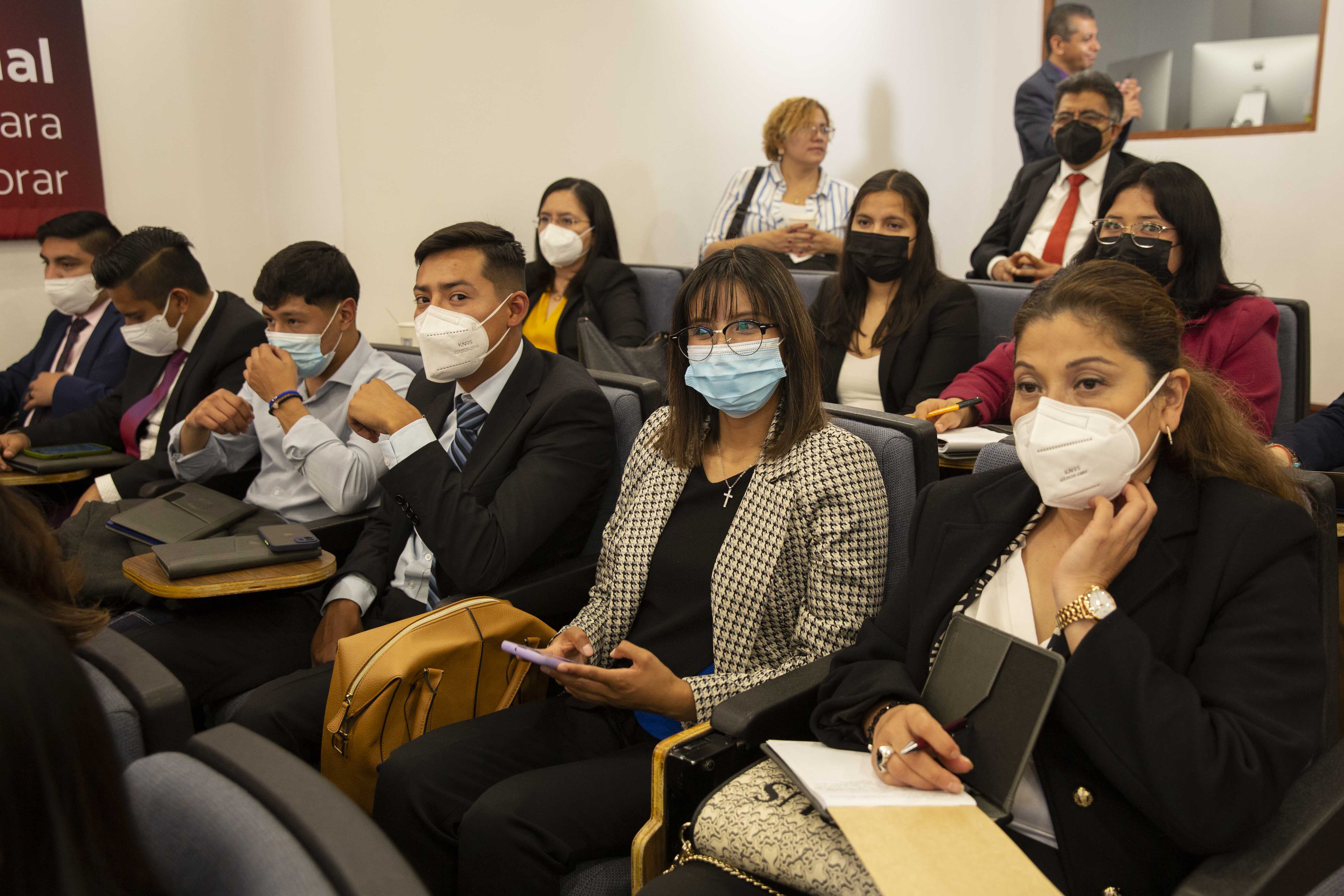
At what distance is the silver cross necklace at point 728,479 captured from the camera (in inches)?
71.9

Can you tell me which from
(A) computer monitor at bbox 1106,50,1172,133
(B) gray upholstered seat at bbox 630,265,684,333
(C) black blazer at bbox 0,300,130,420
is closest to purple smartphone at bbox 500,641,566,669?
(B) gray upholstered seat at bbox 630,265,684,333

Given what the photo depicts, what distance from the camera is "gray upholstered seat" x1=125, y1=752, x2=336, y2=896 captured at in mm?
783

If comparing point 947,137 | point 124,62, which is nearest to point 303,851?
point 124,62

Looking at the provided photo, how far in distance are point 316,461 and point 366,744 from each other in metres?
0.90

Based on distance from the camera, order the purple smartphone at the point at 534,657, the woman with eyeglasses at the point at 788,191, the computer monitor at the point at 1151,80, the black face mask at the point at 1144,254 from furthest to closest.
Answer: the computer monitor at the point at 1151,80 < the woman with eyeglasses at the point at 788,191 < the black face mask at the point at 1144,254 < the purple smartphone at the point at 534,657

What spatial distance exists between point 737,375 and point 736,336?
9cm

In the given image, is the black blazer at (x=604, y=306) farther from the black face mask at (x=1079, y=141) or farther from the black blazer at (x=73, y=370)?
the black face mask at (x=1079, y=141)

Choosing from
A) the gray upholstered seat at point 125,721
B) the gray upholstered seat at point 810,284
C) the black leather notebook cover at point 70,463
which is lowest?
the black leather notebook cover at point 70,463

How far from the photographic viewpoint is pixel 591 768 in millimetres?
1612

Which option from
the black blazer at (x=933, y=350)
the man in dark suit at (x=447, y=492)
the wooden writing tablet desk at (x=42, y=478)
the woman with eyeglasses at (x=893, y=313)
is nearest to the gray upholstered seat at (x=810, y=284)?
the woman with eyeglasses at (x=893, y=313)

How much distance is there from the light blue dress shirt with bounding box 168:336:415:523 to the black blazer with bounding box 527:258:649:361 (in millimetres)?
1313

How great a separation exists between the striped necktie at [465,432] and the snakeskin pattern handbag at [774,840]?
3.64 feet

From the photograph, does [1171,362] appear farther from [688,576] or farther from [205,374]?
[205,374]

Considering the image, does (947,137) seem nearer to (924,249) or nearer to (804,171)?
(804,171)
